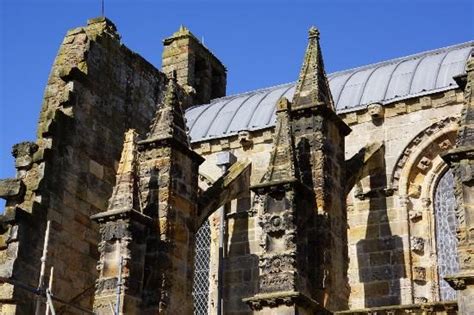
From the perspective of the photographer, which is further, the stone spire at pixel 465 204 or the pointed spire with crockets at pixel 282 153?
the pointed spire with crockets at pixel 282 153

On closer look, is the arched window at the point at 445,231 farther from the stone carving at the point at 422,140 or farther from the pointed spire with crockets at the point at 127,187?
the pointed spire with crockets at the point at 127,187

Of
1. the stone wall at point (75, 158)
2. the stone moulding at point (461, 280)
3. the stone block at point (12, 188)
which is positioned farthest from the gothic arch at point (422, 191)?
the stone block at point (12, 188)

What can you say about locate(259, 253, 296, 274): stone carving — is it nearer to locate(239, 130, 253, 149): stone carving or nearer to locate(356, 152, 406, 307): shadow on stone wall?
locate(356, 152, 406, 307): shadow on stone wall

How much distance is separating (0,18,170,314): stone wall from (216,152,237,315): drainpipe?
5.97ft

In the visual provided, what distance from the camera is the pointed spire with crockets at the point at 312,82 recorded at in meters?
14.4

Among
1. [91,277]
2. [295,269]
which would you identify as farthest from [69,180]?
[295,269]

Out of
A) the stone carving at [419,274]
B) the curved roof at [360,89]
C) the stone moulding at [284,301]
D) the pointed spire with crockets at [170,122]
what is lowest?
the stone moulding at [284,301]

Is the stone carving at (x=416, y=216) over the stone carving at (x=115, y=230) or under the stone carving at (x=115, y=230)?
over

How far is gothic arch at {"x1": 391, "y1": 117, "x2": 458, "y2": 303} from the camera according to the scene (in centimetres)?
1524

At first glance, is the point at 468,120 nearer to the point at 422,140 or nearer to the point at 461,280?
the point at 461,280

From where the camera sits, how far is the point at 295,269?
12.2 metres

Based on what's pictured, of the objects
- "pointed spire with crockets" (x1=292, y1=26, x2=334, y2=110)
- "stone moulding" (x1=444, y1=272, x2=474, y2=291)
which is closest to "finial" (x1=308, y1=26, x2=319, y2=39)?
"pointed spire with crockets" (x1=292, y1=26, x2=334, y2=110)

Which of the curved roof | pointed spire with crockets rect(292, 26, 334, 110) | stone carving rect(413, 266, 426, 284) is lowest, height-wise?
stone carving rect(413, 266, 426, 284)

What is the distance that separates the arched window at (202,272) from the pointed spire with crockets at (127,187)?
4.28 meters
